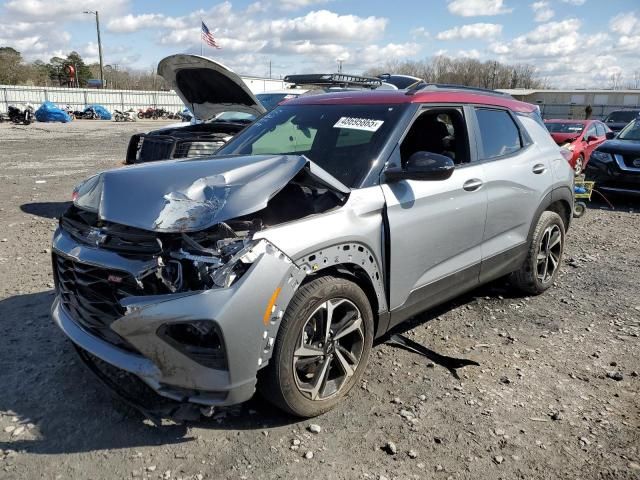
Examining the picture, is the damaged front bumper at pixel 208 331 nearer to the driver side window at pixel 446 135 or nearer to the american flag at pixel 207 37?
the driver side window at pixel 446 135

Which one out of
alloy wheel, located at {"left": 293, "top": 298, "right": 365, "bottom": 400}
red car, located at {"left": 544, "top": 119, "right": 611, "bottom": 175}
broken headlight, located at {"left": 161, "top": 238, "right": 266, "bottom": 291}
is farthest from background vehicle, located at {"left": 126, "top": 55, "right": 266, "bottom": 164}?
red car, located at {"left": 544, "top": 119, "right": 611, "bottom": 175}

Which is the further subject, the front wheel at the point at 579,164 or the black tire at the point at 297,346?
the front wheel at the point at 579,164

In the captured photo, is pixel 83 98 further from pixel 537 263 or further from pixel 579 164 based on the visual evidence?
pixel 537 263

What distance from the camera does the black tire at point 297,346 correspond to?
2.70 m

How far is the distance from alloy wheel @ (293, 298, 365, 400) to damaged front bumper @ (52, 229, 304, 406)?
0.99 feet

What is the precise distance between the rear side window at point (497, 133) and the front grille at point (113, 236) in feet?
8.75

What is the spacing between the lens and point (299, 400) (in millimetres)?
2885

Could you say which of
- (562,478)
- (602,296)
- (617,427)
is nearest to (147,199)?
(562,478)

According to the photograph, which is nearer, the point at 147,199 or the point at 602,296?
the point at 147,199

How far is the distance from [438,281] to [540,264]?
5.95ft

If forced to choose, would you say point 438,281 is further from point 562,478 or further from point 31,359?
point 31,359

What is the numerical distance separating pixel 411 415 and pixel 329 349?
2.13 feet

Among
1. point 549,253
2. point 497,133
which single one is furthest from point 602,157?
point 497,133

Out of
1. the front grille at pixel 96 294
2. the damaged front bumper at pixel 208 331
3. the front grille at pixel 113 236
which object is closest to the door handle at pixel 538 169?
the damaged front bumper at pixel 208 331
